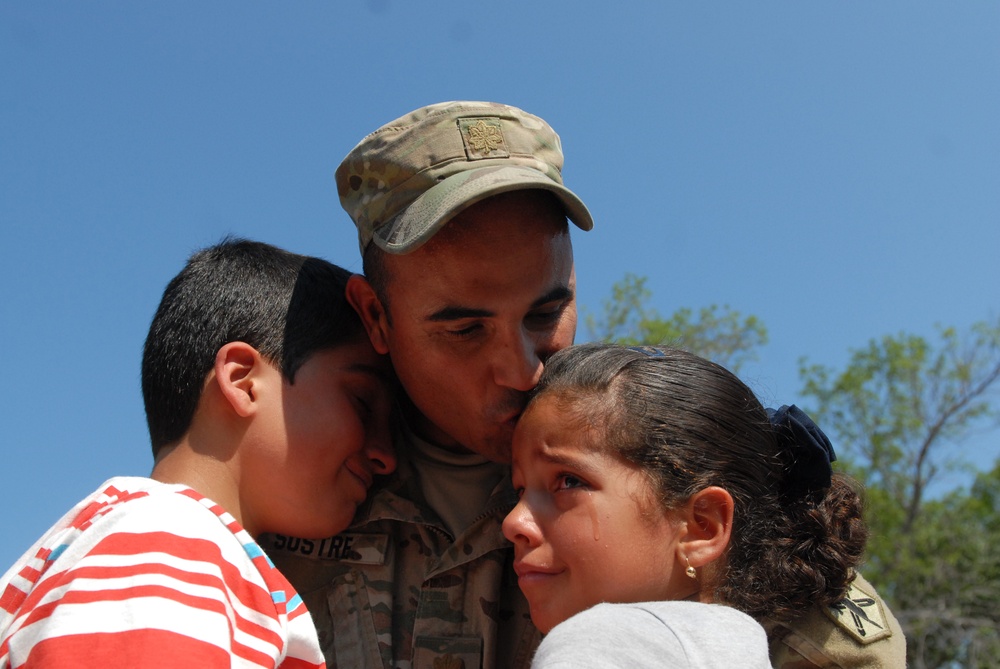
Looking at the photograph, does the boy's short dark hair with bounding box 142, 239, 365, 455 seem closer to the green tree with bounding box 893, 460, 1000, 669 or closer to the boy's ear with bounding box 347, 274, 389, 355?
the boy's ear with bounding box 347, 274, 389, 355

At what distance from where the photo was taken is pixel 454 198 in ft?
9.09

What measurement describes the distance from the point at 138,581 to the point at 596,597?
3.32 feet

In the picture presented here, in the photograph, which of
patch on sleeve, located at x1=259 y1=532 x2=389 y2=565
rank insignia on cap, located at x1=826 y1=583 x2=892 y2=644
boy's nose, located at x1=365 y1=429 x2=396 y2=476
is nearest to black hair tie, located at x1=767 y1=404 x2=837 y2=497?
rank insignia on cap, located at x1=826 y1=583 x2=892 y2=644

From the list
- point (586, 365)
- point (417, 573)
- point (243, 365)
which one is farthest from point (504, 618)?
point (243, 365)

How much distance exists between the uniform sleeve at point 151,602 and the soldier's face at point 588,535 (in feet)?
2.09

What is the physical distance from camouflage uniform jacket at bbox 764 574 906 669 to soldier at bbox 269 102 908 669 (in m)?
0.68

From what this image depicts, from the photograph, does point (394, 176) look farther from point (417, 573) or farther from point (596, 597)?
point (596, 597)

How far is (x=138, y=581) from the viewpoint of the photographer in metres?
1.75

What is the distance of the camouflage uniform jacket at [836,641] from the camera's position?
2488 mm

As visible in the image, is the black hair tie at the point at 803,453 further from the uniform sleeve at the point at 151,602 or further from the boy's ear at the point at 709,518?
the uniform sleeve at the point at 151,602

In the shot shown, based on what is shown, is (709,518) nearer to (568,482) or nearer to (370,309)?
(568,482)

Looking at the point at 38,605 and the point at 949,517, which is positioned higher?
the point at 38,605

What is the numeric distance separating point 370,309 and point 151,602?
1432mm

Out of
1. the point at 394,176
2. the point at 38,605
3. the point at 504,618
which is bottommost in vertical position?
the point at 504,618
